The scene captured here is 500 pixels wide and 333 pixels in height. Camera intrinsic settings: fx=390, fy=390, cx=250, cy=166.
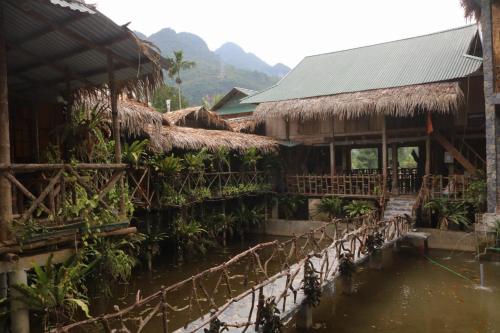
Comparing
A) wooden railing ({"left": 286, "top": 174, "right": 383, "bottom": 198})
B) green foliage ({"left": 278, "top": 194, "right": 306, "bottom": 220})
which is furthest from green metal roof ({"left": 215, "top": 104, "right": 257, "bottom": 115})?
green foliage ({"left": 278, "top": 194, "right": 306, "bottom": 220})

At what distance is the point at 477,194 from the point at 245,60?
94289 mm

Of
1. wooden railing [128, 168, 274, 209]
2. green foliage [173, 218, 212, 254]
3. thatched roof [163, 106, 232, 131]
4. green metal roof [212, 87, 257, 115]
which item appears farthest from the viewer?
green metal roof [212, 87, 257, 115]

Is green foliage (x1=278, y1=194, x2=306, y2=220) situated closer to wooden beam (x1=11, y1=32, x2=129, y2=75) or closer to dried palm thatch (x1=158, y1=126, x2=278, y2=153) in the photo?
dried palm thatch (x1=158, y1=126, x2=278, y2=153)

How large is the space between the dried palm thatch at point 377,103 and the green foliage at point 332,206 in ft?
10.7

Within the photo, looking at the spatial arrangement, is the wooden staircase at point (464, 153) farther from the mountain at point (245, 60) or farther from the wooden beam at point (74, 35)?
the mountain at point (245, 60)

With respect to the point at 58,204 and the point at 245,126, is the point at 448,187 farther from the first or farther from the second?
the point at 58,204

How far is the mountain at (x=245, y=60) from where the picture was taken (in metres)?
98.8

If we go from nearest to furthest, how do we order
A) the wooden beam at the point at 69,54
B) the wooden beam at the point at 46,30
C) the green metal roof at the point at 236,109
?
the wooden beam at the point at 46,30 → the wooden beam at the point at 69,54 → the green metal roof at the point at 236,109

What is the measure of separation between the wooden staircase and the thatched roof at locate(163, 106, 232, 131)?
27.9 feet

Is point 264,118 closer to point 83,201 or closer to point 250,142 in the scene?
point 250,142

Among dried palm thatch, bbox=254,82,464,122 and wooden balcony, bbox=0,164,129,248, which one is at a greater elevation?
dried palm thatch, bbox=254,82,464,122

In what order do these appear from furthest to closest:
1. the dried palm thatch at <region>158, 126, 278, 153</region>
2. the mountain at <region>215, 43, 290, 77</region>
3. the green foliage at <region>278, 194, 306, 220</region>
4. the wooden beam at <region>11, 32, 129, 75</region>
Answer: the mountain at <region>215, 43, 290, 77</region>
the green foliage at <region>278, 194, 306, 220</region>
the dried palm thatch at <region>158, 126, 278, 153</region>
the wooden beam at <region>11, 32, 129, 75</region>

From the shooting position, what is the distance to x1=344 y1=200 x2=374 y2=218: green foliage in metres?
14.4

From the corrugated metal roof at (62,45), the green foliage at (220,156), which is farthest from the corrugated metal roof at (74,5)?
the green foliage at (220,156)
